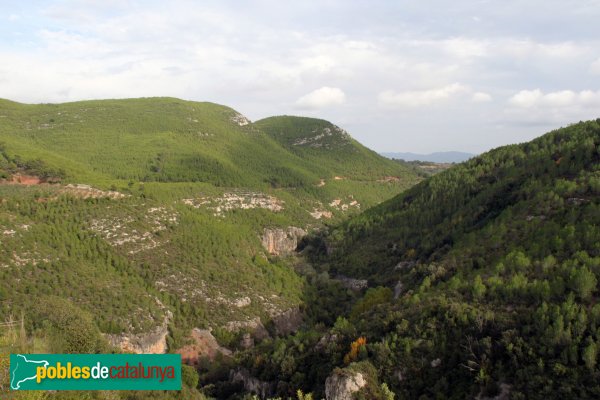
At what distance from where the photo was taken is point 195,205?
93.7m

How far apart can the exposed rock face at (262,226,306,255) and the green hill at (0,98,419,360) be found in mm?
2964

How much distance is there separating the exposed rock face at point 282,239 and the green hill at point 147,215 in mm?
2964

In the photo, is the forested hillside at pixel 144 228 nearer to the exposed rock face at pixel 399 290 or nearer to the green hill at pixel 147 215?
the green hill at pixel 147 215

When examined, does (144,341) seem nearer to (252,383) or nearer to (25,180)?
(252,383)

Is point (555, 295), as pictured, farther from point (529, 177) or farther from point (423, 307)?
point (529, 177)

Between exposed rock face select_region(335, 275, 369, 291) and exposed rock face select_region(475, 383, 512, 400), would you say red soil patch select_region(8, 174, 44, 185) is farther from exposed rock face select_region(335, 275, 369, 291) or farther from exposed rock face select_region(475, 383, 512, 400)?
exposed rock face select_region(475, 383, 512, 400)

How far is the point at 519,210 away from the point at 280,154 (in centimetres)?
11811

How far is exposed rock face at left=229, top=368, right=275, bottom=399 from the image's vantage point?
38.6 m

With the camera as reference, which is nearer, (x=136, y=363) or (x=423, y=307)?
(x=136, y=363)

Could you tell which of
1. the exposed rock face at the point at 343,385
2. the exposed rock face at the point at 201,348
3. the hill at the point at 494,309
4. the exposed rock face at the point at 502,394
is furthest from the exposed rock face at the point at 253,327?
the exposed rock face at the point at 502,394

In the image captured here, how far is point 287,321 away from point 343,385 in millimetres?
39312

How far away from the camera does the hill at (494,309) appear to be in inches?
1077

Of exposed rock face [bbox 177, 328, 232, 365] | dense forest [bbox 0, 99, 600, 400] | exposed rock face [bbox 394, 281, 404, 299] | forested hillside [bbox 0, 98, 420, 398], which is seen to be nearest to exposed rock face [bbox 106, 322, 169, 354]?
forested hillside [bbox 0, 98, 420, 398]

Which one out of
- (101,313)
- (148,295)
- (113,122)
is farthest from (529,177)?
(113,122)
